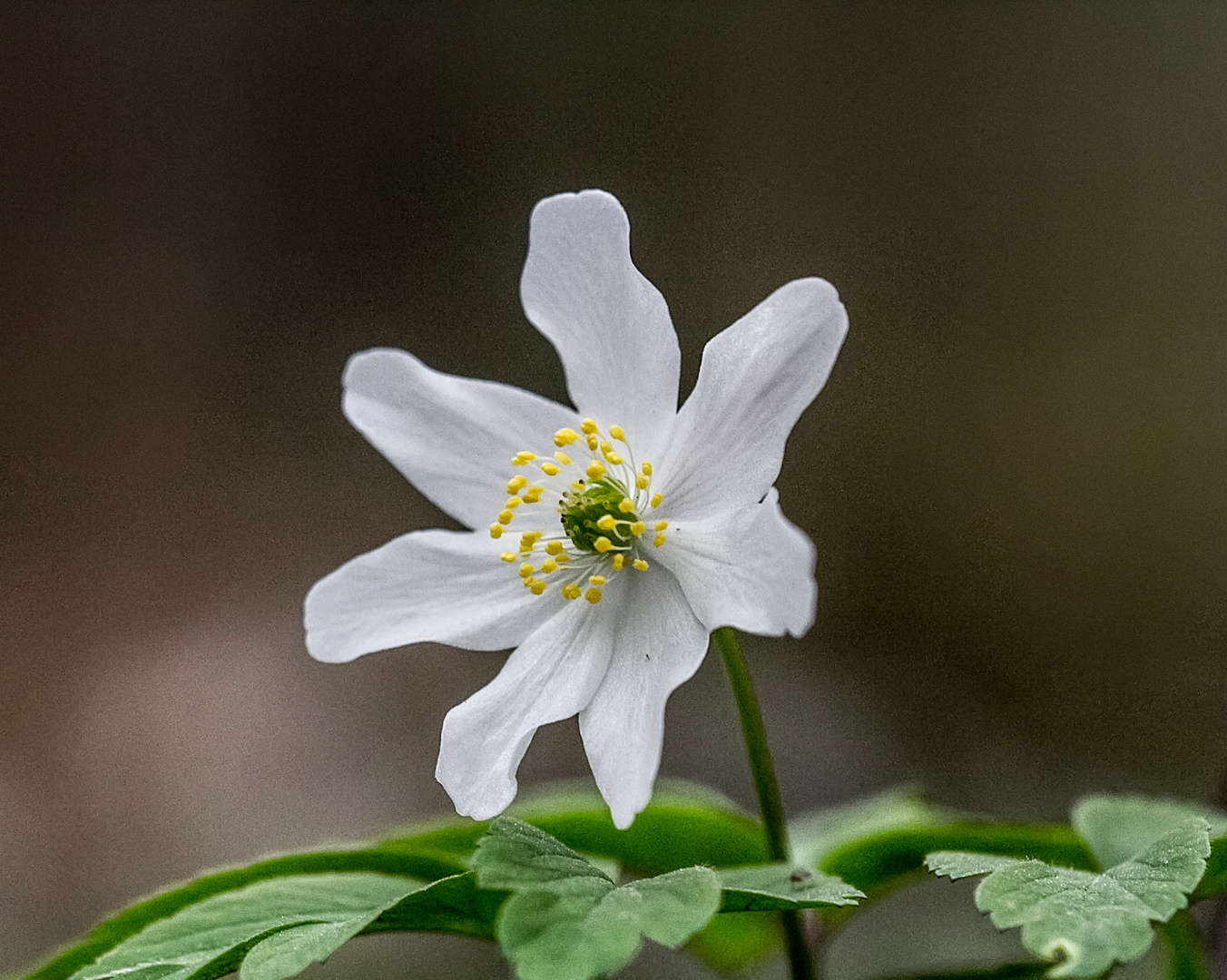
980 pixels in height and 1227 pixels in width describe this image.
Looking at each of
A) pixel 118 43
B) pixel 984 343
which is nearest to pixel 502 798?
pixel 984 343

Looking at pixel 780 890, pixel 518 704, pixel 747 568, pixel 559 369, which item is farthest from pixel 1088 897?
pixel 559 369

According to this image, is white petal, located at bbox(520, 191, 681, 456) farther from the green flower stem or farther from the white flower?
the green flower stem

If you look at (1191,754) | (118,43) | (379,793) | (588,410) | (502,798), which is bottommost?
(1191,754)

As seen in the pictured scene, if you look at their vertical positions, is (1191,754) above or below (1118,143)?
below

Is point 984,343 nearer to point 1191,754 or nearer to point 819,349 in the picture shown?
point 1191,754

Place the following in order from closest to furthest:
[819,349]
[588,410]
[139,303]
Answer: [819,349]
[588,410]
[139,303]

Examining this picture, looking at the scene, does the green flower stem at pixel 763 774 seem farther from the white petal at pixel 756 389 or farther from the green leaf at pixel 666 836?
the green leaf at pixel 666 836
